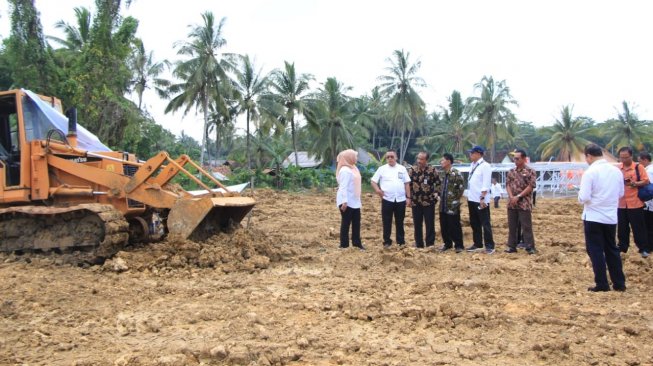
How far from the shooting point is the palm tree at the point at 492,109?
46375 millimetres

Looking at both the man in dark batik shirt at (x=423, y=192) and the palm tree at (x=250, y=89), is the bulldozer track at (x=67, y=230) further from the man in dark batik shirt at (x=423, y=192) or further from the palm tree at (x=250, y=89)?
the palm tree at (x=250, y=89)

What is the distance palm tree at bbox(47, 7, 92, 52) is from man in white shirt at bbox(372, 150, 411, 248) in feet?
79.2

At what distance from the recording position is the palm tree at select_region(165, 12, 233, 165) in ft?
110

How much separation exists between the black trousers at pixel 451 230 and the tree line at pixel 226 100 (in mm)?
17825

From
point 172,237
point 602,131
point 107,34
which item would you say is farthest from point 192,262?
point 602,131

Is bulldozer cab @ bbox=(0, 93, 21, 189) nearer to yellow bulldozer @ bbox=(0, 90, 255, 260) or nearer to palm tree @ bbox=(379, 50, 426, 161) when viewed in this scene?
yellow bulldozer @ bbox=(0, 90, 255, 260)

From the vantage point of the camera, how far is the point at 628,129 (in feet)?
157

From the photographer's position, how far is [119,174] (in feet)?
23.8

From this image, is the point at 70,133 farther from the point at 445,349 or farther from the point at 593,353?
the point at 593,353

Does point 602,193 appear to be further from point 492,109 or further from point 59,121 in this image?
point 492,109

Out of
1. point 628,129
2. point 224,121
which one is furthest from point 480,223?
point 628,129

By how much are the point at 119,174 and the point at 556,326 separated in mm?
5543

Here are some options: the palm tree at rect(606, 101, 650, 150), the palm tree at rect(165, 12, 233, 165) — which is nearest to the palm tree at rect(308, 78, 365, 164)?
the palm tree at rect(165, 12, 233, 165)

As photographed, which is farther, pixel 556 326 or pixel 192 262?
pixel 192 262
